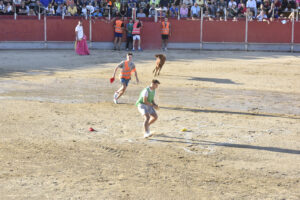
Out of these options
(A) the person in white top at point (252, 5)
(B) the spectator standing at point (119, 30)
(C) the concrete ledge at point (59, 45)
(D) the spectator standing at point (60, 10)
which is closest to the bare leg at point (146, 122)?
(B) the spectator standing at point (119, 30)

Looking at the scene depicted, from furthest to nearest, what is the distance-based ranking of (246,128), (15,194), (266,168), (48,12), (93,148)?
(48,12) → (246,128) → (93,148) → (266,168) → (15,194)

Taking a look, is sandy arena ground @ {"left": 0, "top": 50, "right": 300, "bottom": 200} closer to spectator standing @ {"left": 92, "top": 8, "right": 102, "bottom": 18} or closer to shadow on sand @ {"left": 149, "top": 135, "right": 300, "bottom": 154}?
shadow on sand @ {"left": 149, "top": 135, "right": 300, "bottom": 154}

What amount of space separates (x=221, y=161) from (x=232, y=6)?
68.3 feet

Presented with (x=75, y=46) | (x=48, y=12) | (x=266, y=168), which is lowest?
(x=266, y=168)

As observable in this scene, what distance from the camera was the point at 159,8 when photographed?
2909 centimetres

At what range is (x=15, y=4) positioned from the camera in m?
28.4

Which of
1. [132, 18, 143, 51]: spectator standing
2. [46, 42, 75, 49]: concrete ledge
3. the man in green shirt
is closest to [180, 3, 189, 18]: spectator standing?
[132, 18, 143, 51]: spectator standing

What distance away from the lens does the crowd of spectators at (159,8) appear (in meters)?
28.6

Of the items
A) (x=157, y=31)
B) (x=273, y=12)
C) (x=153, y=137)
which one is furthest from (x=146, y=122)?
(x=273, y=12)

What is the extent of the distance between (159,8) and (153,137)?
18.3 meters

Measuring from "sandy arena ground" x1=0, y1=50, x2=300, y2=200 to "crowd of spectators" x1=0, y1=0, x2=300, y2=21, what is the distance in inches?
290

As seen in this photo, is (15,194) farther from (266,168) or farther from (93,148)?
(266,168)

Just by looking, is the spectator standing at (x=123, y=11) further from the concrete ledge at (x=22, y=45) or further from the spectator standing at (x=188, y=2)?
the concrete ledge at (x=22, y=45)

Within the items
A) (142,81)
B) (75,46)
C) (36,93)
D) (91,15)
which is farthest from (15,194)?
(91,15)
